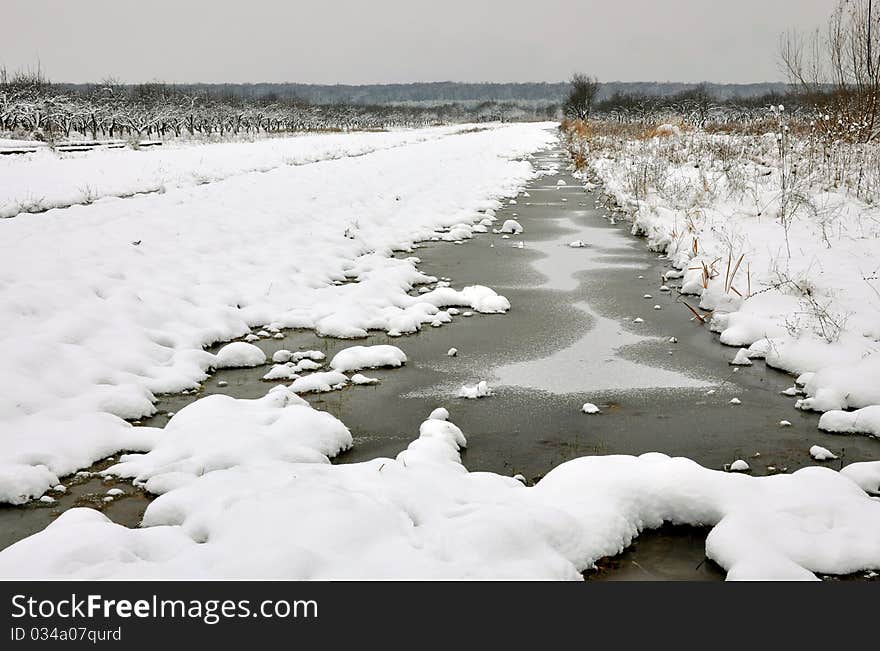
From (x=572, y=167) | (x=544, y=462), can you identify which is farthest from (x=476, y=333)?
(x=572, y=167)

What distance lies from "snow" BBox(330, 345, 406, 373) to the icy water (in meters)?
0.15

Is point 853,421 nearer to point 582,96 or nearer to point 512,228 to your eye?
point 512,228

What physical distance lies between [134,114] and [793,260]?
56.3 m

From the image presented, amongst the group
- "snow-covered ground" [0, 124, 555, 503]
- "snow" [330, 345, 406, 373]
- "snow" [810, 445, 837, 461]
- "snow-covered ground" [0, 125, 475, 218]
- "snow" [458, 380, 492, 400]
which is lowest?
"snow" [810, 445, 837, 461]

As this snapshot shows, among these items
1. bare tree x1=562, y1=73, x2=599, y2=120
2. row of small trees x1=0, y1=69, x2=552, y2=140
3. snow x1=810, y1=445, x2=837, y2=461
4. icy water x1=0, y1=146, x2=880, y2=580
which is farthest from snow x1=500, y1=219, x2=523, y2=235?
bare tree x1=562, y1=73, x2=599, y2=120

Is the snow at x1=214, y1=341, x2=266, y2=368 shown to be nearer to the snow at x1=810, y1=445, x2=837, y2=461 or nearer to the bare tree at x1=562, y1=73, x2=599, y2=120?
the snow at x1=810, y1=445, x2=837, y2=461

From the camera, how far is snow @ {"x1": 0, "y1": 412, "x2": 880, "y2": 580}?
2.91 metres

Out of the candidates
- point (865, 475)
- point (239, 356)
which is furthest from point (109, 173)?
point (865, 475)

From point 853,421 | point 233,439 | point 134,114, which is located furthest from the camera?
point 134,114

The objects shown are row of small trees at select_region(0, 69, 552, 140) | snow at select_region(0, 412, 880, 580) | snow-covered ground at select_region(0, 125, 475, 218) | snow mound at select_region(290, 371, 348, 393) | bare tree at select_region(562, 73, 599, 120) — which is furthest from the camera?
bare tree at select_region(562, 73, 599, 120)

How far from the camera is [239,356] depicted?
5980 millimetres

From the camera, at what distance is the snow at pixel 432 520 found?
291 cm

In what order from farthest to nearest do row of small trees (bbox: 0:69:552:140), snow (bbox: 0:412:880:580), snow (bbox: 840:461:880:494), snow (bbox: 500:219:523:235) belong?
row of small trees (bbox: 0:69:552:140)
snow (bbox: 500:219:523:235)
snow (bbox: 840:461:880:494)
snow (bbox: 0:412:880:580)
